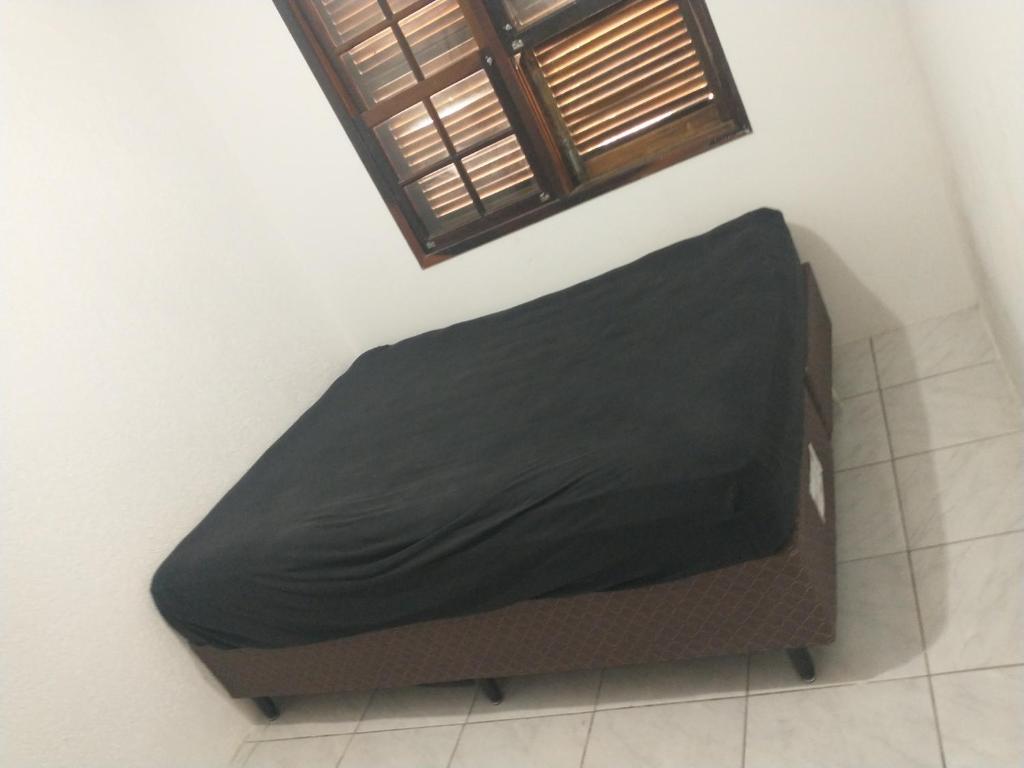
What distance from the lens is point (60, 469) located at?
227cm

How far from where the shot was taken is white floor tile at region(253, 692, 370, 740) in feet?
8.02

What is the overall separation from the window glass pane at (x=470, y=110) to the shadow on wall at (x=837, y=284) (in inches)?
44.8

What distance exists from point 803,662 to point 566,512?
0.64 meters

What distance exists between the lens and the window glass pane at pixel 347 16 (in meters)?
2.96

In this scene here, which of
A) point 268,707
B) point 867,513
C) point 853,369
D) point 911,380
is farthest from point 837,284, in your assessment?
point 268,707

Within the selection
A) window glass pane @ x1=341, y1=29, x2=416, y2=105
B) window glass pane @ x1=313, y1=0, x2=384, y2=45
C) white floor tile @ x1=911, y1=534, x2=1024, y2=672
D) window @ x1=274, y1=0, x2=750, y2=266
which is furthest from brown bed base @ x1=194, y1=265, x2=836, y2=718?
window glass pane @ x1=313, y1=0, x2=384, y2=45

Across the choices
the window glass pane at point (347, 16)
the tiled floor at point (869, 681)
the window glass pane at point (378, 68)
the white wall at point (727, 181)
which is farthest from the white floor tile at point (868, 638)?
the window glass pane at point (347, 16)

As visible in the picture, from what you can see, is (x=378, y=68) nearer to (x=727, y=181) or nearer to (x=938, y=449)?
(x=727, y=181)

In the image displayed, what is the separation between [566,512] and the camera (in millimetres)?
1774

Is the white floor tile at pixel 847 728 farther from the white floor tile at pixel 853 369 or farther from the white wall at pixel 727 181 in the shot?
the white wall at pixel 727 181

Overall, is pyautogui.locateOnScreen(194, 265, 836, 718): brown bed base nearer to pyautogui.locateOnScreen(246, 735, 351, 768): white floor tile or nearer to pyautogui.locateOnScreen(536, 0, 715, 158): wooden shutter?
pyautogui.locateOnScreen(246, 735, 351, 768): white floor tile

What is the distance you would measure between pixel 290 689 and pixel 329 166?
6.44ft

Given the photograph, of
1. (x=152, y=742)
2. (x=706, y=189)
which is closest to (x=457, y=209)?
(x=706, y=189)

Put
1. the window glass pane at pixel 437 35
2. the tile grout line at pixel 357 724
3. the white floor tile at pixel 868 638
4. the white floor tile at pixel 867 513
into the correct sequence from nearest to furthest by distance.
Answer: the white floor tile at pixel 868 638
the white floor tile at pixel 867 513
the tile grout line at pixel 357 724
the window glass pane at pixel 437 35
